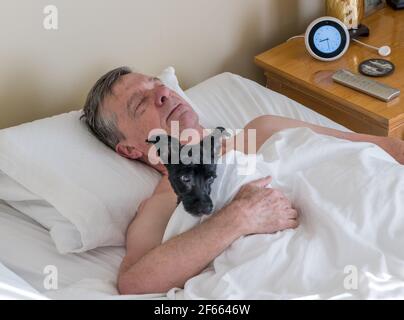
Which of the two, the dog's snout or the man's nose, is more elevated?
the man's nose

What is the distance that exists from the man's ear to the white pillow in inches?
0.6

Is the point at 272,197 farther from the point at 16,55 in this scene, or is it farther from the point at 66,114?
the point at 16,55

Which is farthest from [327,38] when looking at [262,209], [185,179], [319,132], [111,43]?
[185,179]

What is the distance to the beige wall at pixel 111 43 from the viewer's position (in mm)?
1576

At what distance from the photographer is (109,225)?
1354 millimetres

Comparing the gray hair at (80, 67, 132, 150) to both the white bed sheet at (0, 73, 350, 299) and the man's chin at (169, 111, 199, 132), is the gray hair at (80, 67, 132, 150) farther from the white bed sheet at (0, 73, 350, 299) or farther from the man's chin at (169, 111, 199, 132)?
the white bed sheet at (0, 73, 350, 299)

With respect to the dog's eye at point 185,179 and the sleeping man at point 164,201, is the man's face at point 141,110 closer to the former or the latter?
the sleeping man at point 164,201

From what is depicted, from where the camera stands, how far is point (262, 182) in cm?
128

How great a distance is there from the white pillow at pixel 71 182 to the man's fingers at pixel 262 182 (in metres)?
0.30

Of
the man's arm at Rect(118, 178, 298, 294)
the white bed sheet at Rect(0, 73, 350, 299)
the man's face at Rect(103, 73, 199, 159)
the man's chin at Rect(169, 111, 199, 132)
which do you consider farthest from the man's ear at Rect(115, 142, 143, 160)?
the man's arm at Rect(118, 178, 298, 294)

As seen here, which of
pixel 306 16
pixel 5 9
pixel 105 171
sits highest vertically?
pixel 5 9

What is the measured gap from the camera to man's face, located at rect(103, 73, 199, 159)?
1.45 m
